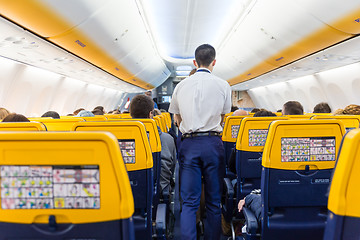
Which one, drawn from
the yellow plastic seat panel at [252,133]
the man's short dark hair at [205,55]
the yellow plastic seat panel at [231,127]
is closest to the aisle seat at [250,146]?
the yellow plastic seat panel at [252,133]

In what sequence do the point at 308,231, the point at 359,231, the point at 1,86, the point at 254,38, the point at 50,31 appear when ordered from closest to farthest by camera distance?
the point at 359,231 < the point at 308,231 < the point at 50,31 < the point at 1,86 < the point at 254,38

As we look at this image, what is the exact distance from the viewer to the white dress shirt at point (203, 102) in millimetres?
2797

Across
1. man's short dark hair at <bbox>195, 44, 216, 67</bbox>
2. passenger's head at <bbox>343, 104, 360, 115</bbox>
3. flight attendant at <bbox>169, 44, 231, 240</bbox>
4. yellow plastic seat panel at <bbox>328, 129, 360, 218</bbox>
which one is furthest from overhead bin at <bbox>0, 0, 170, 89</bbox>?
passenger's head at <bbox>343, 104, 360, 115</bbox>

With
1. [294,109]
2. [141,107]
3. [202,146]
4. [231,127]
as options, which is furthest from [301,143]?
[294,109]

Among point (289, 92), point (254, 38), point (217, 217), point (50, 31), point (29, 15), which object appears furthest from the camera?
point (289, 92)

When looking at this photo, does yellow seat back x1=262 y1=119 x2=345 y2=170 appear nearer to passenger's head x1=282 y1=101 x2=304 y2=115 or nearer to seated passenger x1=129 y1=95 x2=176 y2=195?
seated passenger x1=129 y1=95 x2=176 y2=195

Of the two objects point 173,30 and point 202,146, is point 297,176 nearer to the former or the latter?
point 202,146

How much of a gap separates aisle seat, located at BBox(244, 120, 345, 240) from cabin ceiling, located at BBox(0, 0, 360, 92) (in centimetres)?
229

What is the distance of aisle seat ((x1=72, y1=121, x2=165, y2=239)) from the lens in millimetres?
2146

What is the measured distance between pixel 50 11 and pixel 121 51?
150 inches

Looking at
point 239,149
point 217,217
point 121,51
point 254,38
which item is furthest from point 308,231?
point 121,51

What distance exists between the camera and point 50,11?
3.54m

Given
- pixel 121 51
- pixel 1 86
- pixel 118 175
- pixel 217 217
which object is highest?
pixel 121 51

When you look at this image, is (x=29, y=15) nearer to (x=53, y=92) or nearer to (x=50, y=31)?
(x=50, y=31)
